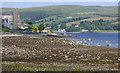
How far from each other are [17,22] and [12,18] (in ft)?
19.3

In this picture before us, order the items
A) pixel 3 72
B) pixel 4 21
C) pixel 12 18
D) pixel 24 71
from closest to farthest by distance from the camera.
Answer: pixel 3 72 < pixel 24 71 < pixel 4 21 < pixel 12 18

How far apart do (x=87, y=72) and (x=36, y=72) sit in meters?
3.75

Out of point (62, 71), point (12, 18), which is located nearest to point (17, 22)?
point (12, 18)

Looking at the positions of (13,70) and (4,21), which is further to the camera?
(4,21)

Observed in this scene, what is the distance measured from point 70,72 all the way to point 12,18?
158321mm

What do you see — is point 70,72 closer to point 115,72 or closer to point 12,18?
point 115,72

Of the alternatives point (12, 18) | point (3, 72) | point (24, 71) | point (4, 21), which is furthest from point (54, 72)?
point (12, 18)

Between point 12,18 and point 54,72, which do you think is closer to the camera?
point 54,72

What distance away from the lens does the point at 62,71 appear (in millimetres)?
20859

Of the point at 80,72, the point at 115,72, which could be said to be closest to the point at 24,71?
the point at 80,72

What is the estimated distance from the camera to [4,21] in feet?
528

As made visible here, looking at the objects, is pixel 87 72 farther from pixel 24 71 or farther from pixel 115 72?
pixel 24 71

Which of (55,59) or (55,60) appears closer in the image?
(55,60)

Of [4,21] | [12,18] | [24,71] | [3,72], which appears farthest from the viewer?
[12,18]
